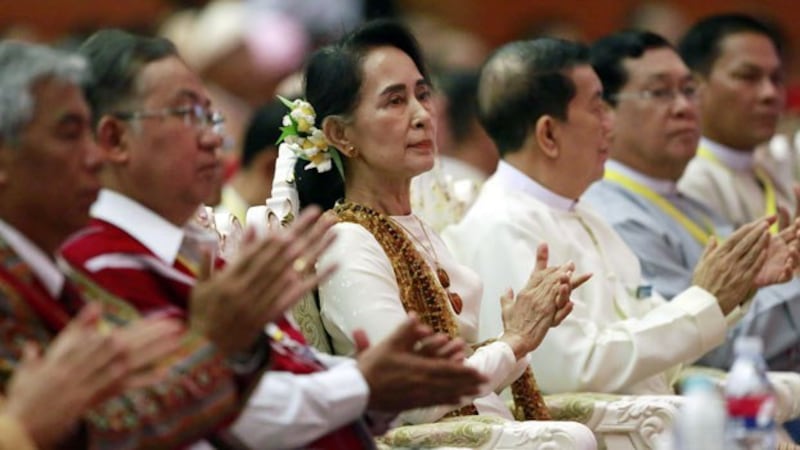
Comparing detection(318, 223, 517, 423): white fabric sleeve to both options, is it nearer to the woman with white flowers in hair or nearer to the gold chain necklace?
the woman with white flowers in hair

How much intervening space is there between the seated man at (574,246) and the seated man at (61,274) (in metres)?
1.84

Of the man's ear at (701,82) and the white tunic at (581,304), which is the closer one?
the white tunic at (581,304)

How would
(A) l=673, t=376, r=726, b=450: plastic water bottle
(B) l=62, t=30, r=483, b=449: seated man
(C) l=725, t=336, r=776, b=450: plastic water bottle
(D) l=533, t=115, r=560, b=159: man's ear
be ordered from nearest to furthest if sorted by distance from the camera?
(A) l=673, t=376, r=726, b=450: plastic water bottle
(B) l=62, t=30, r=483, b=449: seated man
(C) l=725, t=336, r=776, b=450: plastic water bottle
(D) l=533, t=115, r=560, b=159: man's ear

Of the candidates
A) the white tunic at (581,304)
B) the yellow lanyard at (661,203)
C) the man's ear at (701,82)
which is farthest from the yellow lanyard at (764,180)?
the white tunic at (581,304)

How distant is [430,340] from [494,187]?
179 centimetres

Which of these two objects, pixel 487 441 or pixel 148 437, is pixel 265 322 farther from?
pixel 487 441

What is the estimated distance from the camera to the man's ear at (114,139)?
11.1 feet

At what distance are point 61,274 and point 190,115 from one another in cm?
42

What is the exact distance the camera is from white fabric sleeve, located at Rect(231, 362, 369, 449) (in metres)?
3.32

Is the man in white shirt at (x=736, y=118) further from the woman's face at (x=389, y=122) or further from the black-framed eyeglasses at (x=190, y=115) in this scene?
the black-framed eyeglasses at (x=190, y=115)

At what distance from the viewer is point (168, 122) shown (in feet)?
11.1

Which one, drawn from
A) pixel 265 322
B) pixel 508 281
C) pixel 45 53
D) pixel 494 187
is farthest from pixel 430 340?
pixel 494 187

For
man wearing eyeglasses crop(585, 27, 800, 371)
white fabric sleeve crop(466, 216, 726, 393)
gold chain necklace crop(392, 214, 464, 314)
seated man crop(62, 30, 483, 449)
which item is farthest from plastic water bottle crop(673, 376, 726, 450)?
man wearing eyeglasses crop(585, 27, 800, 371)

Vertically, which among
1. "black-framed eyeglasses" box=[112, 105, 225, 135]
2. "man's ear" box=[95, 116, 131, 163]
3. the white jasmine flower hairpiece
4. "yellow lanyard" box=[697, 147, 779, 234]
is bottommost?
"yellow lanyard" box=[697, 147, 779, 234]
